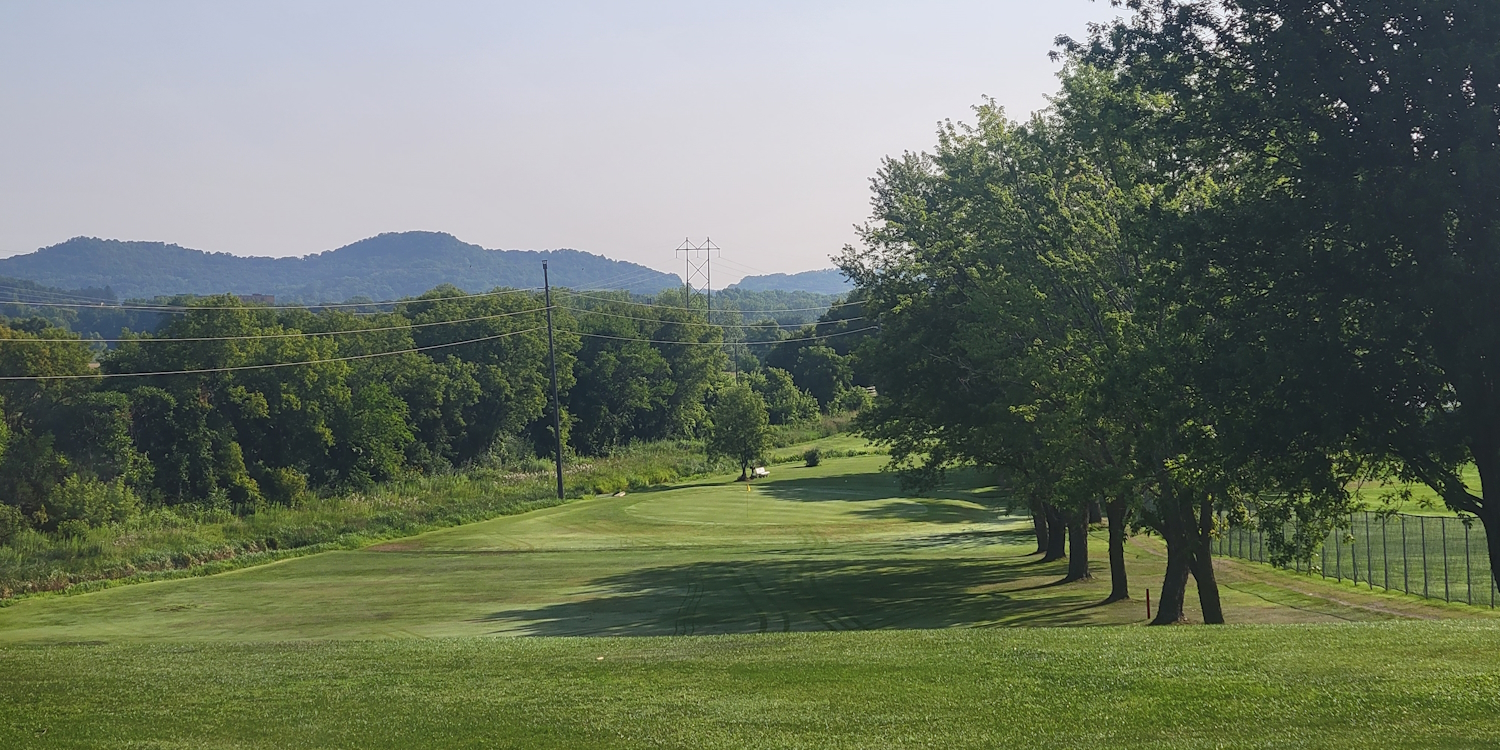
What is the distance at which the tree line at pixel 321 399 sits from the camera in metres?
59.5

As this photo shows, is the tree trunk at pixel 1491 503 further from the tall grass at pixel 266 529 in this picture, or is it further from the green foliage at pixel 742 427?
the green foliage at pixel 742 427

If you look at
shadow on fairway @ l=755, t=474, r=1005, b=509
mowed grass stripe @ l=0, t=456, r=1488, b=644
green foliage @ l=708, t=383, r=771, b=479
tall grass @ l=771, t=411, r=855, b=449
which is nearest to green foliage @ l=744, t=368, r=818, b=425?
tall grass @ l=771, t=411, r=855, b=449

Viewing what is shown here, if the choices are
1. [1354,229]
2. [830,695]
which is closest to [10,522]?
[830,695]

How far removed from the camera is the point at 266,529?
173ft

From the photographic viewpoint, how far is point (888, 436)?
39.8m

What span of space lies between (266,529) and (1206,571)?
41419 mm

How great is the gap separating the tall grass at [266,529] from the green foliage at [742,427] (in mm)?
5405

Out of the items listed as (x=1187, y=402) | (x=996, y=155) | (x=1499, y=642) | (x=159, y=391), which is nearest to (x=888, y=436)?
(x=996, y=155)

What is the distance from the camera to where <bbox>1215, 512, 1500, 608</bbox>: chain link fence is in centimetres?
2889

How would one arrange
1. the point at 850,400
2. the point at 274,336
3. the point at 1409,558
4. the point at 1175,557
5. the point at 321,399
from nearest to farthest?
the point at 1175,557, the point at 1409,558, the point at 274,336, the point at 321,399, the point at 850,400

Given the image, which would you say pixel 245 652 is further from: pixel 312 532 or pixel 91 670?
pixel 312 532

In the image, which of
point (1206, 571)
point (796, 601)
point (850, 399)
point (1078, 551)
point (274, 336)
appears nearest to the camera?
point (1206, 571)

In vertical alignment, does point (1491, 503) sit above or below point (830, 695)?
above

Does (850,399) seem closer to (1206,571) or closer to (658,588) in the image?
(658,588)
